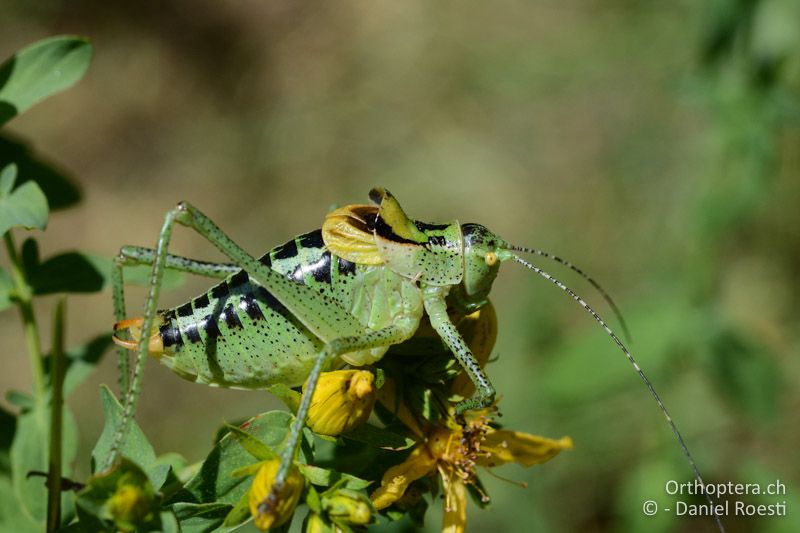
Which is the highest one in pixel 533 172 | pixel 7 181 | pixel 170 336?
pixel 533 172

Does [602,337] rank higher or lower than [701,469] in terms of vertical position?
higher

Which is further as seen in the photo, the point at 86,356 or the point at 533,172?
the point at 533,172

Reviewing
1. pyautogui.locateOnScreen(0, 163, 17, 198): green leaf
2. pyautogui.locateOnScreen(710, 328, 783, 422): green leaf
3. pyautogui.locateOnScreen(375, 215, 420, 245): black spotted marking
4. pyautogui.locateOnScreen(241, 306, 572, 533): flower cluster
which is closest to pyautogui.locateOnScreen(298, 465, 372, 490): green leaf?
pyautogui.locateOnScreen(241, 306, 572, 533): flower cluster

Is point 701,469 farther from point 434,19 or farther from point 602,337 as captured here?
point 434,19

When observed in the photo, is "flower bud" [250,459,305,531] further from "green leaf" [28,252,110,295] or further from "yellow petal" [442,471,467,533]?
"green leaf" [28,252,110,295]

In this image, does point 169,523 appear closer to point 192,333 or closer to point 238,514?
point 238,514

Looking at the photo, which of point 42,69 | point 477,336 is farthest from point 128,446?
point 42,69

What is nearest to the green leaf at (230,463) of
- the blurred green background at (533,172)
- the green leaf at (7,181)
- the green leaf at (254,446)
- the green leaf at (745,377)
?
the green leaf at (254,446)

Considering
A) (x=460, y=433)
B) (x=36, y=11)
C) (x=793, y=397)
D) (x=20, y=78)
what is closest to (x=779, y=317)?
(x=793, y=397)
